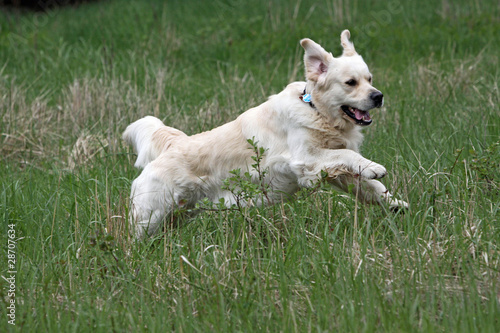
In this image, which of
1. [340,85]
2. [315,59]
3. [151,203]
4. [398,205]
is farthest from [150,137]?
[398,205]

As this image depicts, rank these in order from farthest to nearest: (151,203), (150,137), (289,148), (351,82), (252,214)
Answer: (150,137), (151,203), (289,148), (351,82), (252,214)

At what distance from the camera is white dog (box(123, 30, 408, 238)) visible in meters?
3.99

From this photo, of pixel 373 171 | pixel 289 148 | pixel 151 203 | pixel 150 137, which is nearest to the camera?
pixel 373 171

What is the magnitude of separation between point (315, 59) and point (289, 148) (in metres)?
0.62

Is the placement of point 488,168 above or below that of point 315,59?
below

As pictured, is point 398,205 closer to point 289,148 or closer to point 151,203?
point 289,148

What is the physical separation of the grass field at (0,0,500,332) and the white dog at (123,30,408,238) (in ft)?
0.62

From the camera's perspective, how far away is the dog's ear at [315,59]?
4.14 metres

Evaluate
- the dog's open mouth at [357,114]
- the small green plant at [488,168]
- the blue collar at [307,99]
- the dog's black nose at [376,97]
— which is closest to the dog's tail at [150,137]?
the blue collar at [307,99]

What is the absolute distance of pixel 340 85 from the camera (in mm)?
4074

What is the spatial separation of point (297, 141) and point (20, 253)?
1.86m

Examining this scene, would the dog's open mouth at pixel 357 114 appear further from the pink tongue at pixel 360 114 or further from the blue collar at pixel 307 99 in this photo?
the blue collar at pixel 307 99

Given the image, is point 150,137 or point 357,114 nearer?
point 357,114

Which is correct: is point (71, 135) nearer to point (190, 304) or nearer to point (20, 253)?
point (20, 253)
